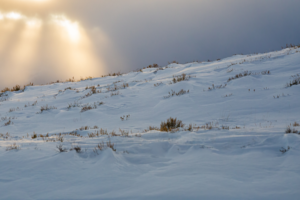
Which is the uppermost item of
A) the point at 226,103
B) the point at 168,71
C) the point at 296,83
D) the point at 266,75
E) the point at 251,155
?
the point at 168,71

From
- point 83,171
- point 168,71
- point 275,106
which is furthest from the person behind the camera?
point 168,71

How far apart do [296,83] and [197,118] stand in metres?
4.08

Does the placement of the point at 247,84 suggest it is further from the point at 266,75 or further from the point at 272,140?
the point at 272,140

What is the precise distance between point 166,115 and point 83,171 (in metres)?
4.74

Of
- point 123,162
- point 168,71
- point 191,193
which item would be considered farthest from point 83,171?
point 168,71

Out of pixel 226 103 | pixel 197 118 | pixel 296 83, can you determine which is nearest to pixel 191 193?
pixel 197 118

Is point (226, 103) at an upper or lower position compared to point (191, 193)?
upper

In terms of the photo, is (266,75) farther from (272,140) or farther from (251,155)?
(251,155)

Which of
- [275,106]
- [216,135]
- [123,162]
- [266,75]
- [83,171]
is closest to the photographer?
[83,171]

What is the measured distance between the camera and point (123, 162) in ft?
10.1

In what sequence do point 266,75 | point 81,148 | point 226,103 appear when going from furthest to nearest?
point 266,75
point 226,103
point 81,148

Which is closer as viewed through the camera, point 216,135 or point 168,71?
point 216,135

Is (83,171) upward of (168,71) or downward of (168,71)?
downward

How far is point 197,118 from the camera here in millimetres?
6484
